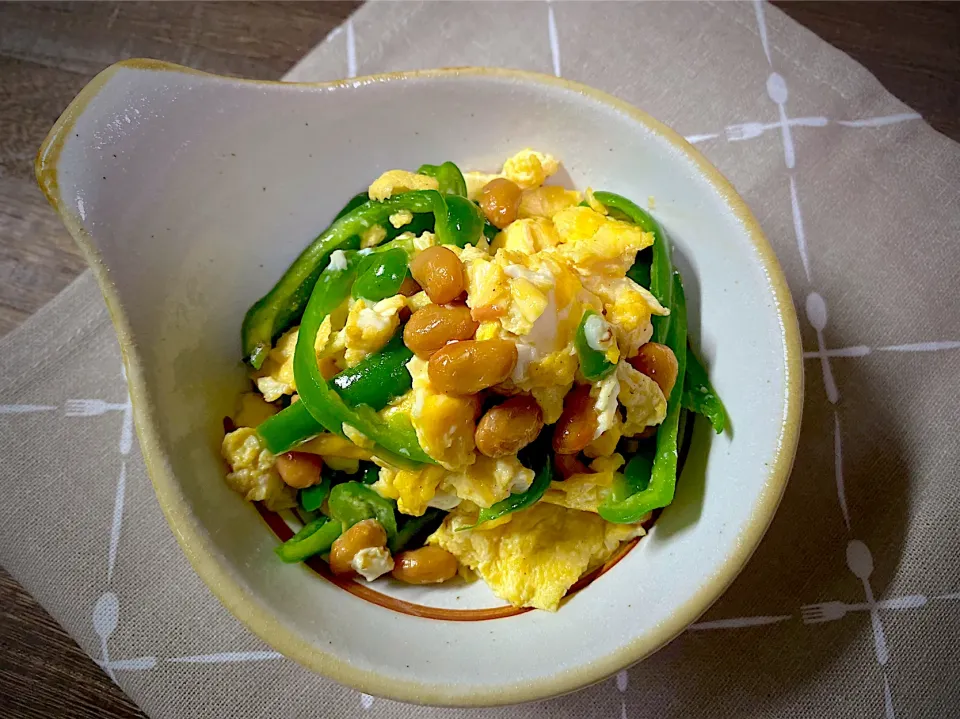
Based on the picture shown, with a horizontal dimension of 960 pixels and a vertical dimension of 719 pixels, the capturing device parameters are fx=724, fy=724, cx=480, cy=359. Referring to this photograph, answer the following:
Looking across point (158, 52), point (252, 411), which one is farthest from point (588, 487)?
point (158, 52)

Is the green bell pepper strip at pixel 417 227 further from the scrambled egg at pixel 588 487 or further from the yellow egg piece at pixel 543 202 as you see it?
the scrambled egg at pixel 588 487

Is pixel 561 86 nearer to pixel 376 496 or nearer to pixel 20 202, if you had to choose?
pixel 376 496

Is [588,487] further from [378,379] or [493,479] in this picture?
[378,379]

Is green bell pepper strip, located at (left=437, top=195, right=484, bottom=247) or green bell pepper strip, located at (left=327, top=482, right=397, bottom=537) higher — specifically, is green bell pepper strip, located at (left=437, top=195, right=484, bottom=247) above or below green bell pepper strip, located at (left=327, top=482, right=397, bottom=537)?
above

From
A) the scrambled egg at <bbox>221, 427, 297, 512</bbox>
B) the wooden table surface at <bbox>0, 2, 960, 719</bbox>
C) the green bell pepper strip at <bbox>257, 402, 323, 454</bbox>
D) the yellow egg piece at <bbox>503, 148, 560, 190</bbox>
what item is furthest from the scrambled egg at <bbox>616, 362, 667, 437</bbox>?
the wooden table surface at <bbox>0, 2, 960, 719</bbox>

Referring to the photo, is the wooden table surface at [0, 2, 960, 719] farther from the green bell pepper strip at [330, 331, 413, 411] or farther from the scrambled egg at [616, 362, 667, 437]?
the scrambled egg at [616, 362, 667, 437]

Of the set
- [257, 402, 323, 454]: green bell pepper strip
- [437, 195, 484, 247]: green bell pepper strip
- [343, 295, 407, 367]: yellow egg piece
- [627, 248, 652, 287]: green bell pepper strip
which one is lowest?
[257, 402, 323, 454]: green bell pepper strip
